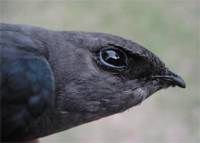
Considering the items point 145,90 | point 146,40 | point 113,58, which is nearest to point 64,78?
point 113,58

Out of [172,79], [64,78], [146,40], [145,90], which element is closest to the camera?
[64,78]

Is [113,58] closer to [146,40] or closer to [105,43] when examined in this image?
[105,43]

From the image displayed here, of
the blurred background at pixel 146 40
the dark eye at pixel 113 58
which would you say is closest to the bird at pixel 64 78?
the dark eye at pixel 113 58

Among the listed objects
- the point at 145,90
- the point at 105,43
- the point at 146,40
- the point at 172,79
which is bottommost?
the point at 145,90

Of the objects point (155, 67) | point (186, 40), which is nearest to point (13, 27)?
point (155, 67)

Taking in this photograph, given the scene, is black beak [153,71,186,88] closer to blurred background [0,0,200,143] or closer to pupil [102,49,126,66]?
pupil [102,49,126,66]

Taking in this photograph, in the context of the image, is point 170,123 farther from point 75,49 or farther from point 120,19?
point 75,49

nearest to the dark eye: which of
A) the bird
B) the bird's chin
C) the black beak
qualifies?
the bird
